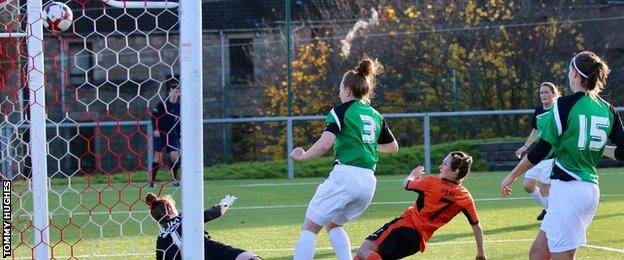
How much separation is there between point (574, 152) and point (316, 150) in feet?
6.04

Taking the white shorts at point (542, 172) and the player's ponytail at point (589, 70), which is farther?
the white shorts at point (542, 172)

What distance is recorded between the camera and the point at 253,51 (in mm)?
29797

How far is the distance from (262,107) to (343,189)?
18926mm

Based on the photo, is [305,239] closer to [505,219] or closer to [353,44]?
[505,219]

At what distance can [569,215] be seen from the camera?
6.64 metres

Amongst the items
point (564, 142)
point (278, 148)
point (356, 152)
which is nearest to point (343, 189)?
point (356, 152)

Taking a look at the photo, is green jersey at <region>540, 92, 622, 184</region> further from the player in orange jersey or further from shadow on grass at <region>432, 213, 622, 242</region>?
shadow on grass at <region>432, 213, 622, 242</region>

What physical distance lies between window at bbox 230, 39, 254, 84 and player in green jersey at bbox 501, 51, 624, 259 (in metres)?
23.5

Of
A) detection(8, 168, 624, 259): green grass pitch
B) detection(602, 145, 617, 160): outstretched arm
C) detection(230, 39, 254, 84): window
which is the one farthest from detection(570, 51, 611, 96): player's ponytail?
detection(230, 39, 254, 84): window

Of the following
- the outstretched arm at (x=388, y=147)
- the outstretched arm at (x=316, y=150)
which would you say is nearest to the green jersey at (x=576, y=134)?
the outstretched arm at (x=316, y=150)

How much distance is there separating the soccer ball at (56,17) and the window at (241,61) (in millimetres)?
22201

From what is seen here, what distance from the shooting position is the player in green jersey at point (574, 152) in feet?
21.8

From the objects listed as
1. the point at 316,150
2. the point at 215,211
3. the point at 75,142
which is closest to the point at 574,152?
the point at 316,150

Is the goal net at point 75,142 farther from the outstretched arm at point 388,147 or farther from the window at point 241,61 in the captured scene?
the window at point 241,61
